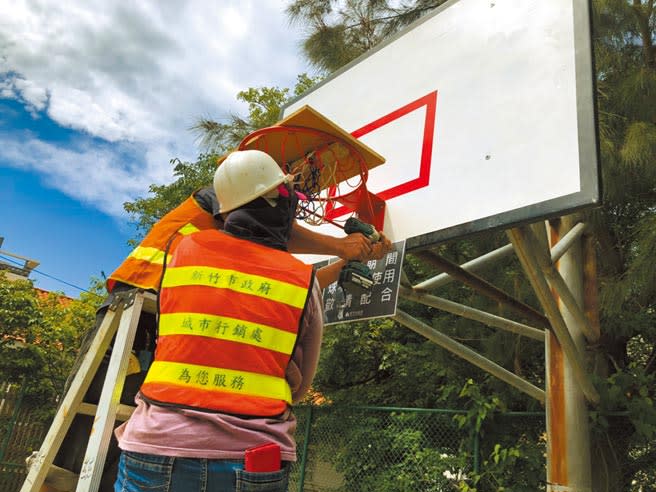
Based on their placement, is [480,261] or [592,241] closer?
[480,261]

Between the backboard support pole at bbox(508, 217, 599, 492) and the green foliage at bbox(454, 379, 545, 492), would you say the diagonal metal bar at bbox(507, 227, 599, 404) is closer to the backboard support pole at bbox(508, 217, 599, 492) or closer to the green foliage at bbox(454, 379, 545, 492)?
the backboard support pole at bbox(508, 217, 599, 492)

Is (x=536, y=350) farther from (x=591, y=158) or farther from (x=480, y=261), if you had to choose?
(x=591, y=158)

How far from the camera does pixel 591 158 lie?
8.18 ft

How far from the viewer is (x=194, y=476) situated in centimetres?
139

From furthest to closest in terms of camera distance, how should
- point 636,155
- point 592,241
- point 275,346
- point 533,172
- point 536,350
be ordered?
point 536,350
point 592,241
point 636,155
point 533,172
point 275,346

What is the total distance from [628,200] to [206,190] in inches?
148

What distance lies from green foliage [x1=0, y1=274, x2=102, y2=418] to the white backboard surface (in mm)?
6955

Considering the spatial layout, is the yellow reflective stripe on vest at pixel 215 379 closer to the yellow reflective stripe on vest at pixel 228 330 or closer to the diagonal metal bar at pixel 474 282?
the yellow reflective stripe on vest at pixel 228 330

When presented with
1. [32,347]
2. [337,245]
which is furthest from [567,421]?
[32,347]

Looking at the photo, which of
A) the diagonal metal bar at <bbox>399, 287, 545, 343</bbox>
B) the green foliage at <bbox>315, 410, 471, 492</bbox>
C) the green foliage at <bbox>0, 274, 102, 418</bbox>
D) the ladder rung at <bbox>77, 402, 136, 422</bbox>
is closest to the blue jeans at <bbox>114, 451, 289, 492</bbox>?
the ladder rung at <bbox>77, 402, 136, 422</bbox>

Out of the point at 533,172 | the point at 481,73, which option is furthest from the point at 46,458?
the point at 481,73

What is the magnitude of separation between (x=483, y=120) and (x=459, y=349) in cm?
192

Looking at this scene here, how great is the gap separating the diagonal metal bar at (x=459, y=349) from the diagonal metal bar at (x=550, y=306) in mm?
476

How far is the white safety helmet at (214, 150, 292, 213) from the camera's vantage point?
1791 millimetres
